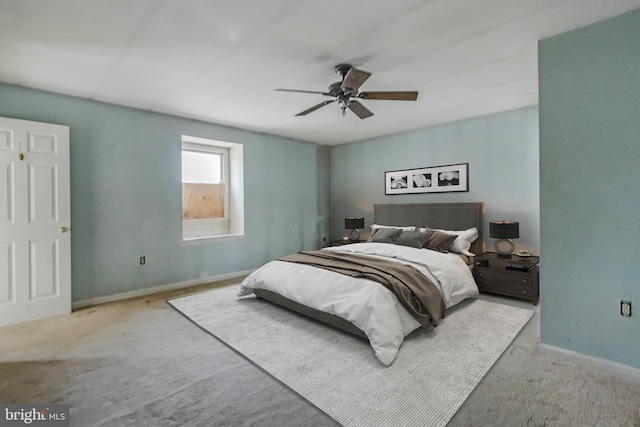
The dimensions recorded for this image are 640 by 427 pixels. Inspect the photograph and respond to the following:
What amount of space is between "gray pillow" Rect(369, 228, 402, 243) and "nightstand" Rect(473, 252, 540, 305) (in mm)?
1157

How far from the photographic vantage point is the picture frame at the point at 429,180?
4.66m

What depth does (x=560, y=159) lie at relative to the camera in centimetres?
229

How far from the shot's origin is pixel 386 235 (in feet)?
15.2

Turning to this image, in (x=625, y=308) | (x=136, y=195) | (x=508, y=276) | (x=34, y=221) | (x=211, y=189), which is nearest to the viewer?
(x=625, y=308)

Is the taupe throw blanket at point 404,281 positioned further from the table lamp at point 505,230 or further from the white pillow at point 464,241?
the table lamp at point 505,230

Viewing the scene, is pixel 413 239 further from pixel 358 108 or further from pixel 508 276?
pixel 358 108

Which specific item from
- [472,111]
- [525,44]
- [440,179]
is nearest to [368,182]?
[440,179]

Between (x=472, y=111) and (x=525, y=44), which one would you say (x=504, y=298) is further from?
(x=525, y=44)

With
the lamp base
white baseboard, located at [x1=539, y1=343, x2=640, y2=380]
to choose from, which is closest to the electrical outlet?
white baseboard, located at [x1=539, y1=343, x2=640, y2=380]

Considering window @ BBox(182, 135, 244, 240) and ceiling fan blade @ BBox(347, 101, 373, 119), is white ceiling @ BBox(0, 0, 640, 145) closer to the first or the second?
ceiling fan blade @ BBox(347, 101, 373, 119)

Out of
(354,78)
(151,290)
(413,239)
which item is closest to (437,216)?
(413,239)

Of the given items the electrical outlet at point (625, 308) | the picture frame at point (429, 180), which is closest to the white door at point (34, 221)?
the picture frame at point (429, 180)

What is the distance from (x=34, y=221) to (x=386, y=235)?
437cm

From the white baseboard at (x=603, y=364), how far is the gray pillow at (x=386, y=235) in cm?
240
